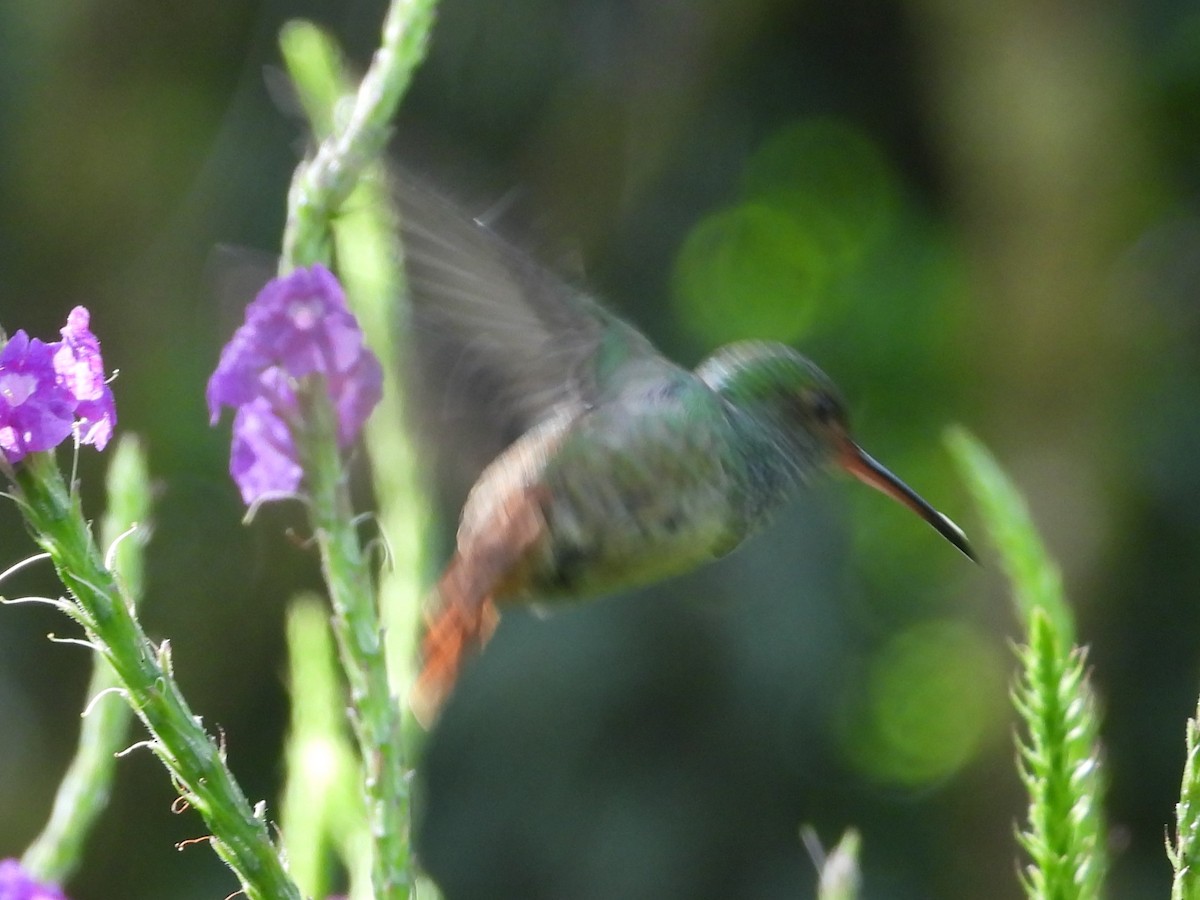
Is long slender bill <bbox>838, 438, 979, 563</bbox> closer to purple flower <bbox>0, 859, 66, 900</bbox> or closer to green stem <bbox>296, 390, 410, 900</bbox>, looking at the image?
green stem <bbox>296, 390, 410, 900</bbox>

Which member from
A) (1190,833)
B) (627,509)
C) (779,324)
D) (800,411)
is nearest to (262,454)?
(627,509)

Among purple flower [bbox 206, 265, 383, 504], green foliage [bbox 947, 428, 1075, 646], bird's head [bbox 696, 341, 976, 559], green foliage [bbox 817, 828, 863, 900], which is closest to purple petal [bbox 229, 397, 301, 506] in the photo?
purple flower [bbox 206, 265, 383, 504]

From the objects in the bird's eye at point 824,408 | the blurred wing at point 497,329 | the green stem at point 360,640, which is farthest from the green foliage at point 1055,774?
the bird's eye at point 824,408

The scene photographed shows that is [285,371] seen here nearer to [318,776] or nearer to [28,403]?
[28,403]

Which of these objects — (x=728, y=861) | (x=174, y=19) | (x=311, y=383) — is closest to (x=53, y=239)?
(x=174, y=19)

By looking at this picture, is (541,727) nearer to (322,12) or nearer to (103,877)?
(103,877)

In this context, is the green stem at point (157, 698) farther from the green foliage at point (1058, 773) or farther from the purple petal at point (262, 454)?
the green foliage at point (1058, 773)
